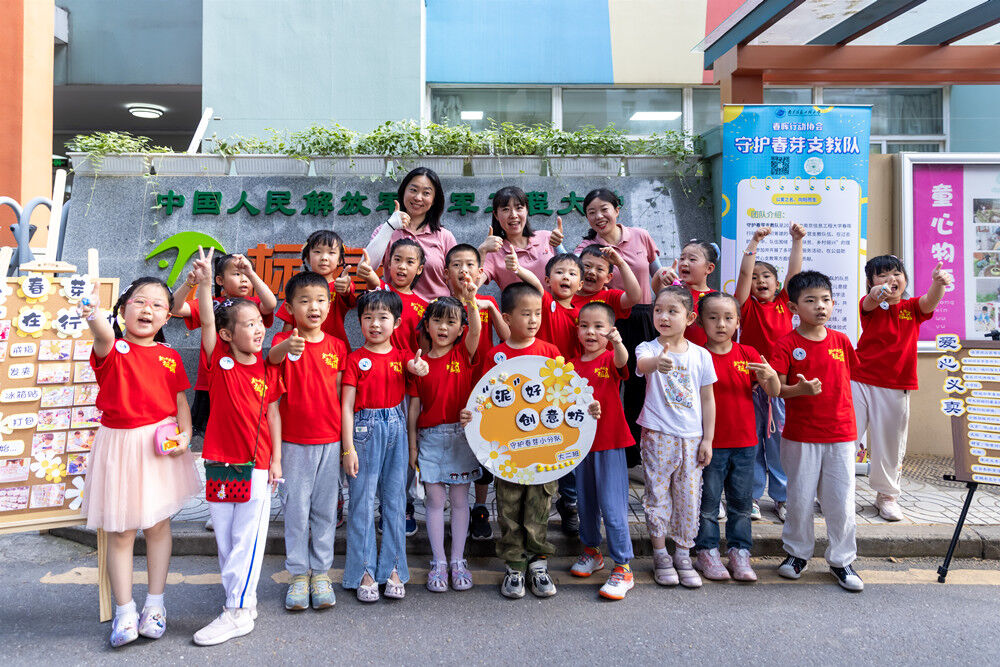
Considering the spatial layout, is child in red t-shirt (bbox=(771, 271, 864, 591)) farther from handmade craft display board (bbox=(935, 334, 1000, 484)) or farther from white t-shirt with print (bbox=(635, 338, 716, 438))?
handmade craft display board (bbox=(935, 334, 1000, 484))

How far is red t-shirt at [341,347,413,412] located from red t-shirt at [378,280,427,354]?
0.30 m

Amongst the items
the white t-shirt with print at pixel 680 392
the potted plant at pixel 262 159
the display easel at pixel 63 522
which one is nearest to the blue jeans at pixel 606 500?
the white t-shirt with print at pixel 680 392

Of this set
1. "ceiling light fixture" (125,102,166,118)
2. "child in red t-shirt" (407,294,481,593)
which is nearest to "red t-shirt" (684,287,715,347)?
"child in red t-shirt" (407,294,481,593)

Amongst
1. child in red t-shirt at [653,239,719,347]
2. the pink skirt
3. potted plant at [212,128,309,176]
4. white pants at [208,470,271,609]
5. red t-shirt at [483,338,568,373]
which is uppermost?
potted plant at [212,128,309,176]

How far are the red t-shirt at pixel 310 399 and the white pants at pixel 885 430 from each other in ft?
11.2

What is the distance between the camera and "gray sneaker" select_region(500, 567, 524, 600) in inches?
126

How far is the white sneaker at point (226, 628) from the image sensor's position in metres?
2.77

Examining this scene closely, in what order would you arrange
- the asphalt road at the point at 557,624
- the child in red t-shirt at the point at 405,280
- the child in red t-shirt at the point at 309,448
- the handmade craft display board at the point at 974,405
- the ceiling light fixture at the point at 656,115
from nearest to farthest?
the asphalt road at the point at 557,624, the child in red t-shirt at the point at 309,448, the handmade craft display board at the point at 974,405, the child in red t-shirt at the point at 405,280, the ceiling light fixture at the point at 656,115

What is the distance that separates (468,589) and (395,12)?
281 inches

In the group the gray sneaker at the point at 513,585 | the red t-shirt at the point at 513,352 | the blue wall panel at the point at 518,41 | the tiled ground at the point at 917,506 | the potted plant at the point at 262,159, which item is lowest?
the gray sneaker at the point at 513,585

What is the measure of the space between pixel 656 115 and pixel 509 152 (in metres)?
3.91

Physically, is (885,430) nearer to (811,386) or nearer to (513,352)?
(811,386)

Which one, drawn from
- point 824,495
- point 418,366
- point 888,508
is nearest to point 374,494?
point 418,366

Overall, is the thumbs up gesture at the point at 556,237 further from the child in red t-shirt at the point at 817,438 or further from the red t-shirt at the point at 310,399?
the red t-shirt at the point at 310,399
